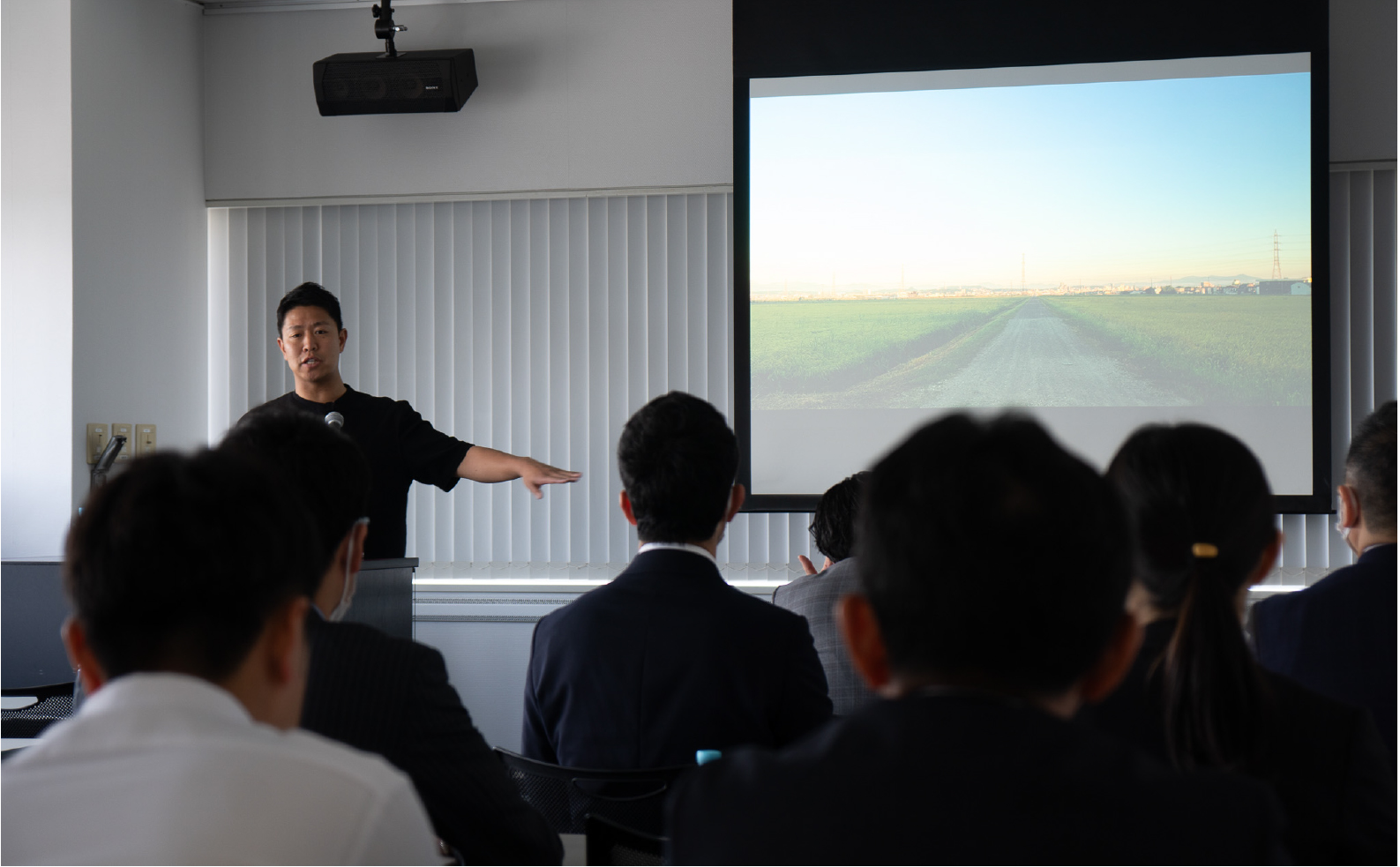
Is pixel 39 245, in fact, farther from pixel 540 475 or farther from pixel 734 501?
pixel 734 501

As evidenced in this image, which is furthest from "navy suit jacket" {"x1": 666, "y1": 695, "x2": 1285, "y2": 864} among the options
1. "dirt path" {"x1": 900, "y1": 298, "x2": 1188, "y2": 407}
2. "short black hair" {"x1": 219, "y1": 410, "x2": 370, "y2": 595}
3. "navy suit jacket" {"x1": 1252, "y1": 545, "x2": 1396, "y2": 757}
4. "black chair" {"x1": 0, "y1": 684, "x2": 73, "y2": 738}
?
"dirt path" {"x1": 900, "y1": 298, "x2": 1188, "y2": 407}

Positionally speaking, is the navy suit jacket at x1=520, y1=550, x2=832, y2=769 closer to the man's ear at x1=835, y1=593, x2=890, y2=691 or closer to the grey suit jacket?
the grey suit jacket

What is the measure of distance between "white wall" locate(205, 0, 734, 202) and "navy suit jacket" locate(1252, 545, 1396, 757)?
9.78ft

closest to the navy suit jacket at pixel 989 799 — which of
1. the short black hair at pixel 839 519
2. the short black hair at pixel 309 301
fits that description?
the short black hair at pixel 839 519

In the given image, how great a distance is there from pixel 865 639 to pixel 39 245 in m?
3.96

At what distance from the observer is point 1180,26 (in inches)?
148

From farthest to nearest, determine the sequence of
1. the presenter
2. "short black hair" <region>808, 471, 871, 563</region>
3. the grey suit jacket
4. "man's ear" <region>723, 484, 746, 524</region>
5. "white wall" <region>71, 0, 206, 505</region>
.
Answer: "white wall" <region>71, 0, 206, 505</region> < the presenter < "short black hair" <region>808, 471, 871, 563</region> < the grey suit jacket < "man's ear" <region>723, 484, 746, 524</region>

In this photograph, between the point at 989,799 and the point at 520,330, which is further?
the point at 520,330

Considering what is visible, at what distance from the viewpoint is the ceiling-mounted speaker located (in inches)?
160

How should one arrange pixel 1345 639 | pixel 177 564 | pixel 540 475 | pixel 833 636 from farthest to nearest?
pixel 540 475 → pixel 833 636 → pixel 1345 639 → pixel 177 564

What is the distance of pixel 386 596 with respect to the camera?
2.46 meters

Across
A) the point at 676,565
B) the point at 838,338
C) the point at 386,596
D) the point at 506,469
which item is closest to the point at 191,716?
the point at 676,565

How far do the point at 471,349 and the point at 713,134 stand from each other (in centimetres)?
130

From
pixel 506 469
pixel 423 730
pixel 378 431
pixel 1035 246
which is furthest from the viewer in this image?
pixel 1035 246
